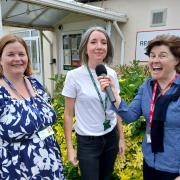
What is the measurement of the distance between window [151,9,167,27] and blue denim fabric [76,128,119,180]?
16.6 ft

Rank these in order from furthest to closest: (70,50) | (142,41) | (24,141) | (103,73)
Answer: (70,50) → (142,41) → (103,73) → (24,141)

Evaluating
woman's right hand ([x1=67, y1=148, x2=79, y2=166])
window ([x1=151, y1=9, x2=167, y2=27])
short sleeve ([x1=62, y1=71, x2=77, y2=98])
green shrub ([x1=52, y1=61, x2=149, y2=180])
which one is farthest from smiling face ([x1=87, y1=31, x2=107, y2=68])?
window ([x1=151, y1=9, x2=167, y2=27])

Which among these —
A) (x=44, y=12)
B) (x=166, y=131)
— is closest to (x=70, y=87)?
(x=166, y=131)

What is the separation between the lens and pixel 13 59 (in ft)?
6.28

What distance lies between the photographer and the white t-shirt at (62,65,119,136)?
2209mm

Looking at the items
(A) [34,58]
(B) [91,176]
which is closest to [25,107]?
(B) [91,176]

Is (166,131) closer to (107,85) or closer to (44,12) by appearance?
(107,85)

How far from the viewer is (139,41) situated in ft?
23.5

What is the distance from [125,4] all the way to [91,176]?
20.2ft

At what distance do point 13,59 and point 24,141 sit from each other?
61 centimetres

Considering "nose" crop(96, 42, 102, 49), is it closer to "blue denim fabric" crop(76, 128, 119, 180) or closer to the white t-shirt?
the white t-shirt

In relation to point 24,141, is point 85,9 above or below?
above

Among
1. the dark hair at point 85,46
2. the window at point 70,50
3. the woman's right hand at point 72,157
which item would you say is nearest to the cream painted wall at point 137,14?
the window at point 70,50

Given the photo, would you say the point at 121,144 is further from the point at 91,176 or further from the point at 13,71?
the point at 13,71
